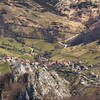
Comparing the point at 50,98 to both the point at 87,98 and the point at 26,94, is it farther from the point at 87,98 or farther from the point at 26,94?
the point at 87,98

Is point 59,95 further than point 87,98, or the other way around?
point 59,95

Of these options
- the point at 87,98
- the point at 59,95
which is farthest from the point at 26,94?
the point at 87,98

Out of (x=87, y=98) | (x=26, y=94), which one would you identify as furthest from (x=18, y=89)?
(x=87, y=98)

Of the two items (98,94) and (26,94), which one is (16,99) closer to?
(26,94)

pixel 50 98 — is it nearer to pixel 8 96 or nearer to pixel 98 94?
pixel 8 96

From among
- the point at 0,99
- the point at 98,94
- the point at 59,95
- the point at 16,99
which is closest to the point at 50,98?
the point at 59,95

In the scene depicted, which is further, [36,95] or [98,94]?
[36,95]

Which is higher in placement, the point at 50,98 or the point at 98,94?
the point at 98,94

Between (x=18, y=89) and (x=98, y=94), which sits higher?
(x=98, y=94)
